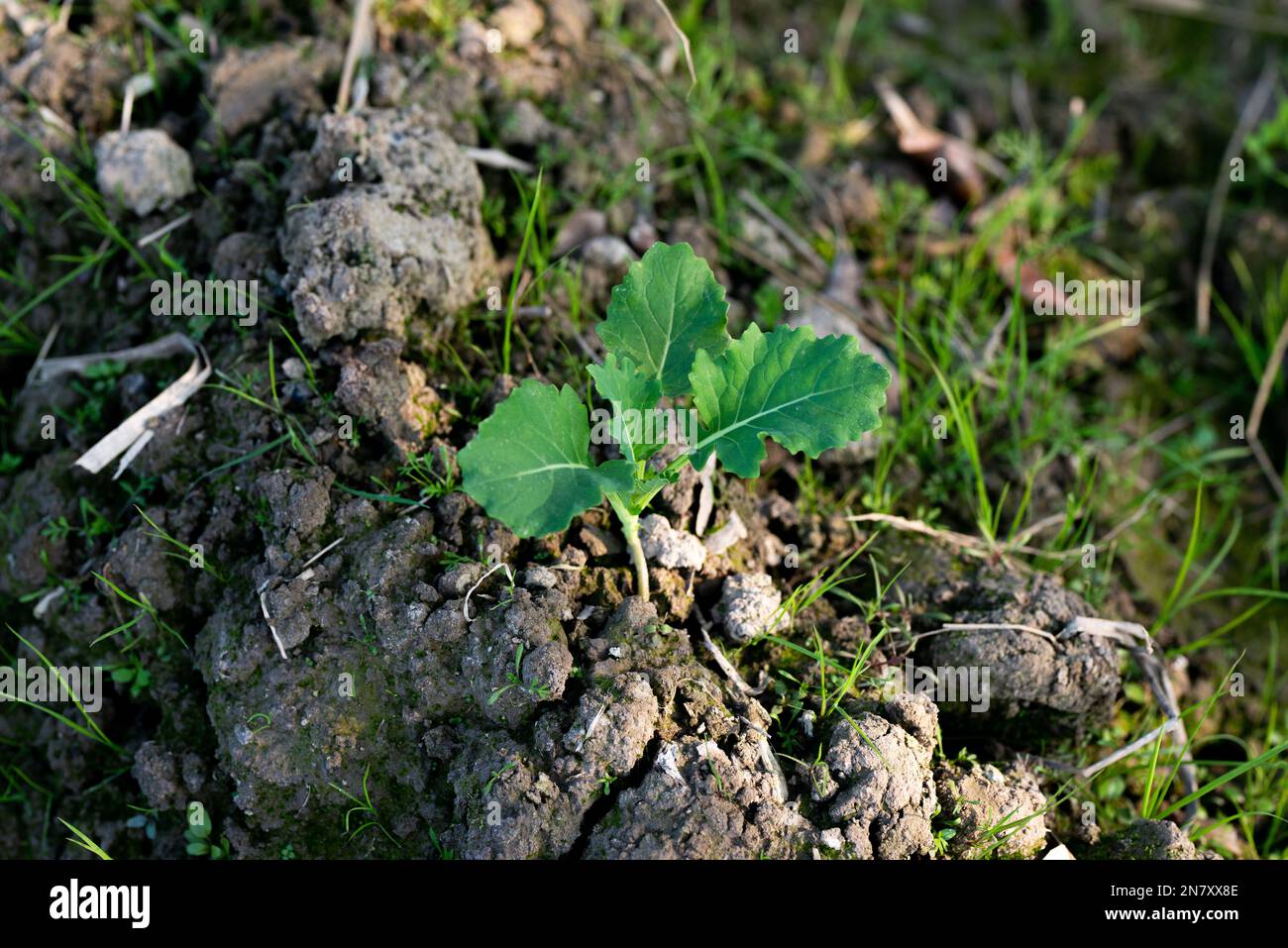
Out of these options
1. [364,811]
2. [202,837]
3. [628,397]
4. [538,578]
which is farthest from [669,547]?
[202,837]

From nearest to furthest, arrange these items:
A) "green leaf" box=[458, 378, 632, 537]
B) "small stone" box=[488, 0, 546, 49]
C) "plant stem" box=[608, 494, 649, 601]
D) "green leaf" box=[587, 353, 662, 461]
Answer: "green leaf" box=[458, 378, 632, 537] < "green leaf" box=[587, 353, 662, 461] < "plant stem" box=[608, 494, 649, 601] < "small stone" box=[488, 0, 546, 49]

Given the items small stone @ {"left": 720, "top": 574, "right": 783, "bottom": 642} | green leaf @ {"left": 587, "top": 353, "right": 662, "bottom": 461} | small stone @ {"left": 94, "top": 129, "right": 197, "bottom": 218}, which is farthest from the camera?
small stone @ {"left": 94, "top": 129, "right": 197, "bottom": 218}

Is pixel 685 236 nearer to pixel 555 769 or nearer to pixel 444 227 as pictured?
pixel 444 227

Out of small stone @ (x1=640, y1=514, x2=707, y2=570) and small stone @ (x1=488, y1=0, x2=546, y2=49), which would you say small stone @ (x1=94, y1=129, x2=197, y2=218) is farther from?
small stone @ (x1=640, y1=514, x2=707, y2=570)

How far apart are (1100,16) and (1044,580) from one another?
2530mm

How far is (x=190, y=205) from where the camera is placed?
2.78 metres

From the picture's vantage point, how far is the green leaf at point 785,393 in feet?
6.88

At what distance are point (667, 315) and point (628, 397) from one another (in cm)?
23

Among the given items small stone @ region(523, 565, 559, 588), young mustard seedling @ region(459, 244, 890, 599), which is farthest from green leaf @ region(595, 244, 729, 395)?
small stone @ region(523, 565, 559, 588)

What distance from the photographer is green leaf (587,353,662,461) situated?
2078 millimetres

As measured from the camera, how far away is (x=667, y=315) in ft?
7.31

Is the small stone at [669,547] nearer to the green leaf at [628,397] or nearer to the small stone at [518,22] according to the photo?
the green leaf at [628,397]

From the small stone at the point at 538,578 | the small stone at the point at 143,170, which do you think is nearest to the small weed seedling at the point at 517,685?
the small stone at the point at 538,578
